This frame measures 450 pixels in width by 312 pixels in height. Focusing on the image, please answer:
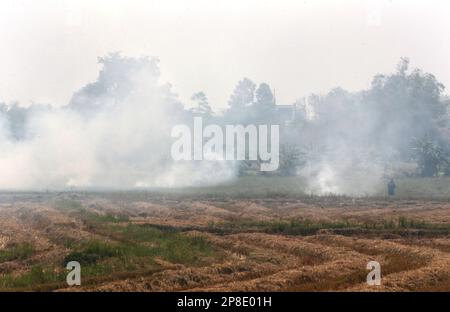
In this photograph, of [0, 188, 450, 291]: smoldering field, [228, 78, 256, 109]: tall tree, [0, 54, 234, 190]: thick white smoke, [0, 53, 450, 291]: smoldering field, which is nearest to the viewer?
[0, 188, 450, 291]: smoldering field

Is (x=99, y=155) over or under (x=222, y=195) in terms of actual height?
over

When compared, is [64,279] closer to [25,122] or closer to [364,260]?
[364,260]

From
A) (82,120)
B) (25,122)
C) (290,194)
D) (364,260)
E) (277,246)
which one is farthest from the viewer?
(25,122)

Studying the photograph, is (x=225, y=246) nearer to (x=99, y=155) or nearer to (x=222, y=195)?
(x=222, y=195)

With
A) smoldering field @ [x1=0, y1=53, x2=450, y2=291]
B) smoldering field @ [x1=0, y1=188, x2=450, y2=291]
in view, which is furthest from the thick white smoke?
smoldering field @ [x1=0, y1=188, x2=450, y2=291]

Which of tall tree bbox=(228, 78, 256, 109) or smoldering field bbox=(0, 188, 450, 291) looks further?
tall tree bbox=(228, 78, 256, 109)

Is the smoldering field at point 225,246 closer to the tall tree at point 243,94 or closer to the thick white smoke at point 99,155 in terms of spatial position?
the thick white smoke at point 99,155

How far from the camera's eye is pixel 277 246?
23.5 metres

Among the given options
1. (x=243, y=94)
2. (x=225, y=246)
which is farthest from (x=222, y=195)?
(x=243, y=94)

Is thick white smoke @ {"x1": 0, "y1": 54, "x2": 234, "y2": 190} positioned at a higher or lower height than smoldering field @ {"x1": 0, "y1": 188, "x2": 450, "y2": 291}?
higher

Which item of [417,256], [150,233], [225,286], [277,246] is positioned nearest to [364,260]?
[417,256]

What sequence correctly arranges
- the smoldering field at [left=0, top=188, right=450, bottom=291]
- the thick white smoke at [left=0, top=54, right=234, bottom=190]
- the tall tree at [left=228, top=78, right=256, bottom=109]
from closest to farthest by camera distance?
the smoldering field at [left=0, top=188, right=450, bottom=291] < the thick white smoke at [left=0, top=54, right=234, bottom=190] < the tall tree at [left=228, top=78, right=256, bottom=109]

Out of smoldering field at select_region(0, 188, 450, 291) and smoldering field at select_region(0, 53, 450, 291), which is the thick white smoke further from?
smoldering field at select_region(0, 188, 450, 291)
